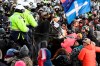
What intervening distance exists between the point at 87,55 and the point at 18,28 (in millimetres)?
2350

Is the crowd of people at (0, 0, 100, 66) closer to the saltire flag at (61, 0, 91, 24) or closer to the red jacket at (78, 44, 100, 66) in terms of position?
the red jacket at (78, 44, 100, 66)

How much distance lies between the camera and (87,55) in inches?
426

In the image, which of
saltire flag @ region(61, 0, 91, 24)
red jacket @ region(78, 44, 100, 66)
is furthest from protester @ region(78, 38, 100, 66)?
saltire flag @ region(61, 0, 91, 24)

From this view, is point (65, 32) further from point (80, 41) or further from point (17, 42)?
point (17, 42)

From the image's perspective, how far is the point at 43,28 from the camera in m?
12.8

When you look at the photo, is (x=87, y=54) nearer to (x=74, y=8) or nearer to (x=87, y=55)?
(x=87, y=55)

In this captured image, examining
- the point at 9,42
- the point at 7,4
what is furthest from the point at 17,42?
the point at 7,4

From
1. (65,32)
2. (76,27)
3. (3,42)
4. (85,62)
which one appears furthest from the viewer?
(76,27)

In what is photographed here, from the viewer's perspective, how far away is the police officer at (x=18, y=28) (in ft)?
39.2

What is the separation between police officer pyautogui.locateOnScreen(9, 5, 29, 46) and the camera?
1194 centimetres

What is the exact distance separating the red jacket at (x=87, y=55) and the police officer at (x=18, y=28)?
2.02 meters

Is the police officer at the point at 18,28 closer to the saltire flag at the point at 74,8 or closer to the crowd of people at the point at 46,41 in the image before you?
the crowd of people at the point at 46,41

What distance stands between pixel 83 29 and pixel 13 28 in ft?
7.86

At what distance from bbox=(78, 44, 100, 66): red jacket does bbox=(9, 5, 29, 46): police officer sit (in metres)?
2.02
